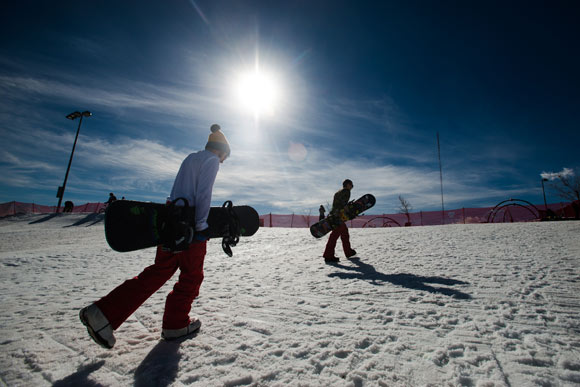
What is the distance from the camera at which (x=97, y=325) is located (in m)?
1.88

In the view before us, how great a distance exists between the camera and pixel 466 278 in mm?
3926

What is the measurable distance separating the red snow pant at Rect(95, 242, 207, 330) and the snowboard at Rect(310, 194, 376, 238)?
4403mm

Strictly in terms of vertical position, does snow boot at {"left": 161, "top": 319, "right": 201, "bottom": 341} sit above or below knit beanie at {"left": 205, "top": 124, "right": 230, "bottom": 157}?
below

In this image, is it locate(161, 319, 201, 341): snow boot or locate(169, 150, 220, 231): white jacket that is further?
locate(169, 150, 220, 231): white jacket

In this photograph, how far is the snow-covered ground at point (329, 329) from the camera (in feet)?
5.57

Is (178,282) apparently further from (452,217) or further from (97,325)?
(452,217)

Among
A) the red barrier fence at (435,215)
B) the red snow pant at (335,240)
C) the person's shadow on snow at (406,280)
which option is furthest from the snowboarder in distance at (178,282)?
the red barrier fence at (435,215)

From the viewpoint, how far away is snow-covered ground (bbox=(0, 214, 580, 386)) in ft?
5.57

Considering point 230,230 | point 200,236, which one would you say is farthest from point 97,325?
point 230,230

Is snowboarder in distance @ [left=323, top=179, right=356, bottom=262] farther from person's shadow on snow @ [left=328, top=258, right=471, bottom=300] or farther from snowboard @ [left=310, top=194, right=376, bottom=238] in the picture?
person's shadow on snow @ [left=328, top=258, right=471, bottom=300]

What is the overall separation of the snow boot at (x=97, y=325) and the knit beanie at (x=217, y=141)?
173 centimetres

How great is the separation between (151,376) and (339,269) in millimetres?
4003

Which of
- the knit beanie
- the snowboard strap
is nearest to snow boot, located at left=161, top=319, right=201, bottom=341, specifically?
the snowboard strap

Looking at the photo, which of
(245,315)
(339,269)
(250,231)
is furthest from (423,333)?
(339,269)
